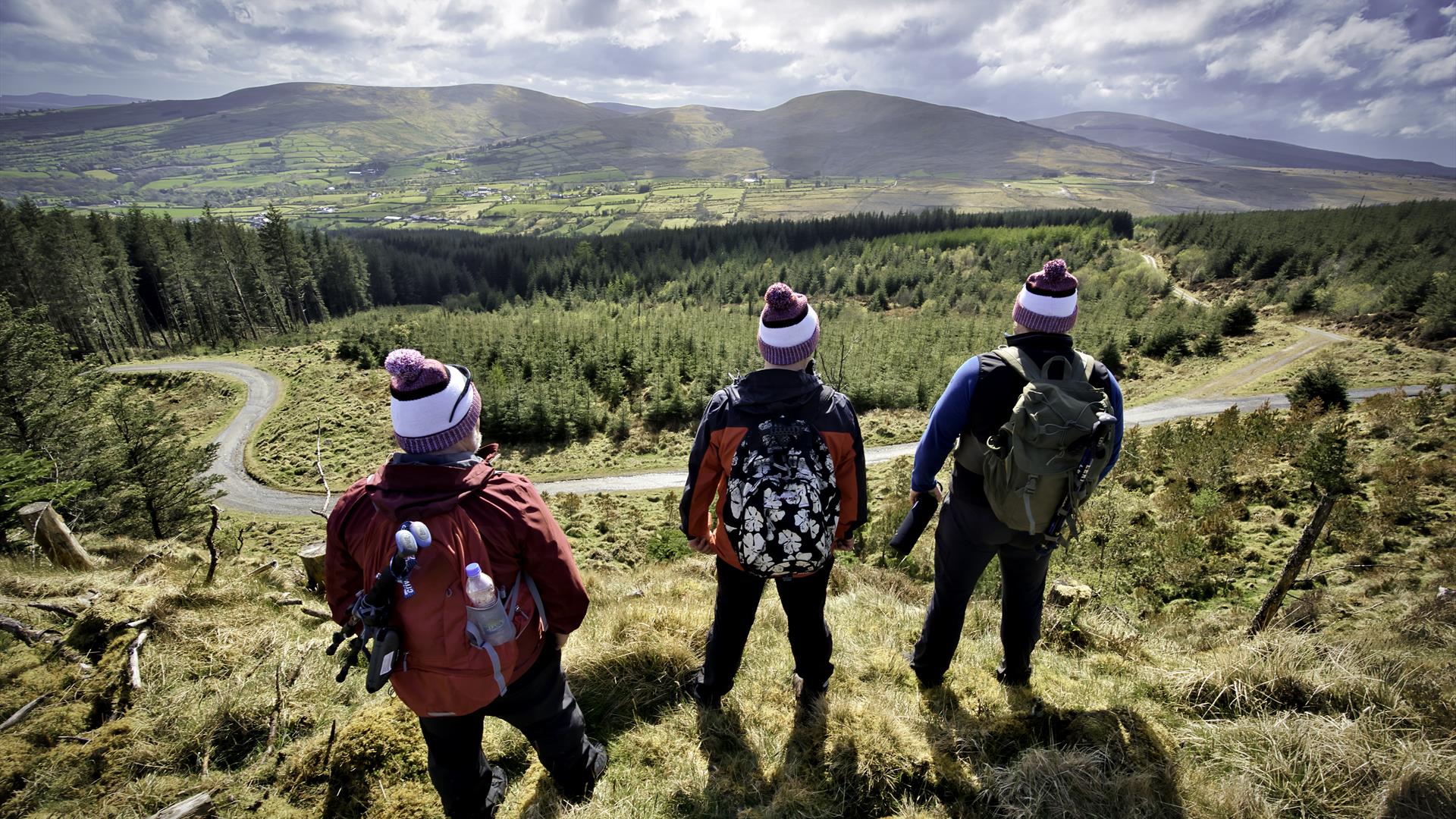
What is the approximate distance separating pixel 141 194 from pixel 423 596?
297360 millimetres

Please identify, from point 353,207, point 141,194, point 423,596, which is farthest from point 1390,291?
point 141,194

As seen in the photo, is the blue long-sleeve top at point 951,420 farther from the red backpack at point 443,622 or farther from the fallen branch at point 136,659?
the fallen branch at point 136,659

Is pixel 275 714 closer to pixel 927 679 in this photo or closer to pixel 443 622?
pixel 443 622

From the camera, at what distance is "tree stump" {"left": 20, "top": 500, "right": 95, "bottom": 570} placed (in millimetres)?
6309

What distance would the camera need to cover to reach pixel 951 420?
3.37m

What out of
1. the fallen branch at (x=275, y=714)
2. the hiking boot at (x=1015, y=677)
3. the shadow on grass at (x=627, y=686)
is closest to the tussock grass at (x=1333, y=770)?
the hiking boot at (x=1015, y=677)

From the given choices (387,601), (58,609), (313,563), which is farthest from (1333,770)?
(313,563)

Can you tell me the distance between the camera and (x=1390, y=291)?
24688 mm

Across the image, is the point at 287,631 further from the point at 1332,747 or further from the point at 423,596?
the point at 1332,747

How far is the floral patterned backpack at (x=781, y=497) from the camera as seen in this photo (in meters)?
2.96

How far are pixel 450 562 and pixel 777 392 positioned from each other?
1.78 metres

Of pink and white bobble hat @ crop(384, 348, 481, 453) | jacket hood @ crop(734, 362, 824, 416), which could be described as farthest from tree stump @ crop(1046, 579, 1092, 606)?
pink and white bobble hat @ crop(384, 348, 481, 453)

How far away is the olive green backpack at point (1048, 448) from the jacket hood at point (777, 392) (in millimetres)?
1106

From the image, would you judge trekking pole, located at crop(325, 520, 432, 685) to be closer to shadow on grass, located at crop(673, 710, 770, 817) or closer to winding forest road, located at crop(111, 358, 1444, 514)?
shadow on grass, located at crop(673, 710, 770, 817)
